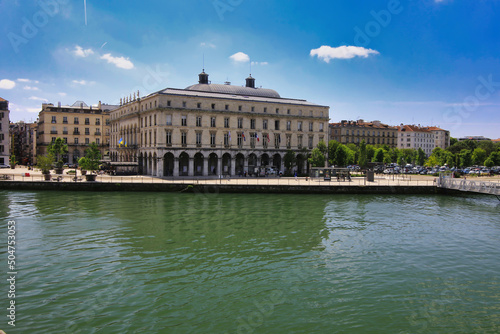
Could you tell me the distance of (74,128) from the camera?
4178 inches

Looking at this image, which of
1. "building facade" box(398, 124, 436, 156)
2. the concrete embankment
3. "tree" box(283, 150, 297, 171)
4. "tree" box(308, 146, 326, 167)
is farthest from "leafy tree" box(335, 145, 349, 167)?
"building facade" box(398, 124, 436, 156)

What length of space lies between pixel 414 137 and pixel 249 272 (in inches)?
6232

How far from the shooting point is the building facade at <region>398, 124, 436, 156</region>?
160m

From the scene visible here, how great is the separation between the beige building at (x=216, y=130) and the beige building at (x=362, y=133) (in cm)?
5705

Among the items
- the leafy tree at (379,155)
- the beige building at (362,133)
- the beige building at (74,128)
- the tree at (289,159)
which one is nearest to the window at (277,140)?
the tree at (289,159)

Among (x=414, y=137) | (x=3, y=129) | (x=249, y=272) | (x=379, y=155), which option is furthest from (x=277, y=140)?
(x=414, y=137)

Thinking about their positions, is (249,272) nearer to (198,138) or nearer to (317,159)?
(198,138)

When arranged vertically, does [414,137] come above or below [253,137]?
above

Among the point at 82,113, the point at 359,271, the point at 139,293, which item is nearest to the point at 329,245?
the point at 359,271

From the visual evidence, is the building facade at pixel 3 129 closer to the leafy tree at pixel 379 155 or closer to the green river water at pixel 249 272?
the green river water at pixel 249 272

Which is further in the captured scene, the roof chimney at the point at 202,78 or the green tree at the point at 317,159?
the roof chimney at the point at 202,78

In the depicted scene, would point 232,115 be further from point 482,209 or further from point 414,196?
point 482,209

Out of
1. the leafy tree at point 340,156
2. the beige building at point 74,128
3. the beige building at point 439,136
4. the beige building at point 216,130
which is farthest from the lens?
the beige building at point 439,136

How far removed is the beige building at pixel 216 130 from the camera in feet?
224
